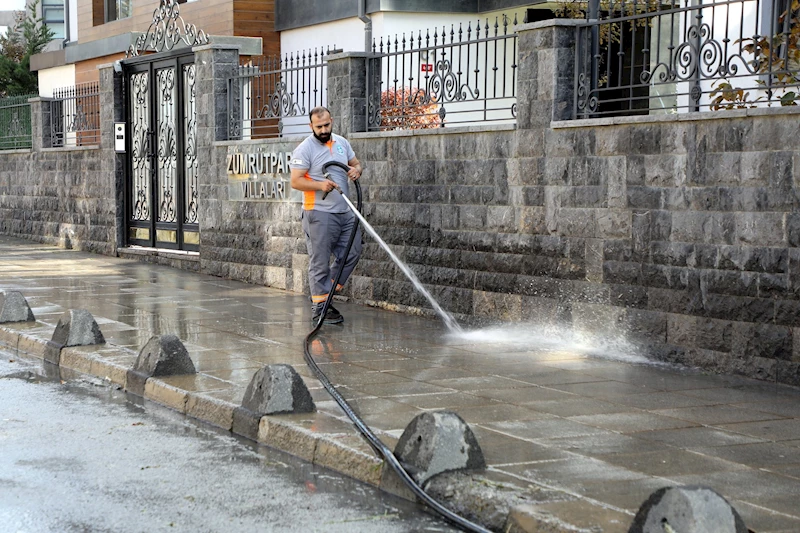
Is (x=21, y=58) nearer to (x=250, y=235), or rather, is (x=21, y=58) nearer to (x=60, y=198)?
(x=60, y=198)

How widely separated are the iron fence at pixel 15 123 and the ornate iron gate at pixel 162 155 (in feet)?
16.2

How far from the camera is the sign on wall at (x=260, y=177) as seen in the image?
14.4 m

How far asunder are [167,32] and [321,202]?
751 centimetres

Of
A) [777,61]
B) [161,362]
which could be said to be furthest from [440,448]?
[777,61]

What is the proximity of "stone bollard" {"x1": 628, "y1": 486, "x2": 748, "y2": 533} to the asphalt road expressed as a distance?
121 cm

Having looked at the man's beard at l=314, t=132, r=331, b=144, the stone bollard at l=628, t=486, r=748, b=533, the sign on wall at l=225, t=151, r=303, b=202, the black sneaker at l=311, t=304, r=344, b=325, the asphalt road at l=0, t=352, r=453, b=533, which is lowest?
the asphalt road at l=0, t=352, r=453, b=533

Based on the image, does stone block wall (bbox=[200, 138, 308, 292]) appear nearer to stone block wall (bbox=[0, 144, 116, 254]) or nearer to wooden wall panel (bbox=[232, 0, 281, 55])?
stone block wall (bbox=[0, 144, 116, 254])

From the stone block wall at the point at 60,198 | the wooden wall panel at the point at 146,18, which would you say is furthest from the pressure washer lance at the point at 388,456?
the wooden wall panel at the point at 146,18

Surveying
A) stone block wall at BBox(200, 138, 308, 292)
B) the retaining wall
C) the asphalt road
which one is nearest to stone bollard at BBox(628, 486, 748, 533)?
the asphalt road

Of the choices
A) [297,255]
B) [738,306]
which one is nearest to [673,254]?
[738,306]

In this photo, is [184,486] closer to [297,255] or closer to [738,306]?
[738,306]

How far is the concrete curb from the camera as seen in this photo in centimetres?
491

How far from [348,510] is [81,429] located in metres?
2.42

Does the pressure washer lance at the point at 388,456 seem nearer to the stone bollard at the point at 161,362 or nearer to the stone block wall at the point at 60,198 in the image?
the stone bollard at the point at 161,362
